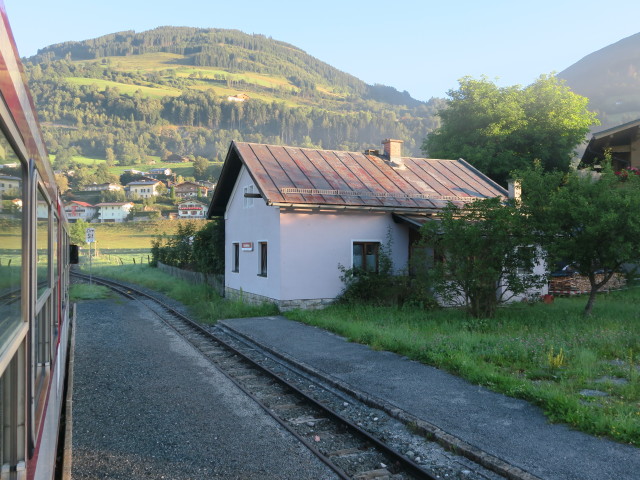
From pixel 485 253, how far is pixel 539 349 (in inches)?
163

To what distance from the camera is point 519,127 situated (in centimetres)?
3316

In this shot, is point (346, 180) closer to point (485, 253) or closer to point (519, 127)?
point (485, 253)

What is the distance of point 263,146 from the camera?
20.3 meters

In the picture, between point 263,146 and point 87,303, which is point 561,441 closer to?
point 263,146

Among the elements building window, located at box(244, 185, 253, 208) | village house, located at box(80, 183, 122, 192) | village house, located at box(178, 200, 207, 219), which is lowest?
building window, located at box(244, 185, 253, 208)

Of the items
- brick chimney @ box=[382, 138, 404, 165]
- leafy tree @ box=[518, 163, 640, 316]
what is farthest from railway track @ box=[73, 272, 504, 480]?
brick chimney @ box=[382, 138, 404, 165]

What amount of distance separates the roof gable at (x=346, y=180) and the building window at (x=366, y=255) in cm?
147

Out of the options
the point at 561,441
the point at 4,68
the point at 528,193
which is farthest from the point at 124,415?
the point at 528,193

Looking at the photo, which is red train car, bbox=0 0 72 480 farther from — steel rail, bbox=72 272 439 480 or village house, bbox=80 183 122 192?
village house, bbox=80 183 122 192

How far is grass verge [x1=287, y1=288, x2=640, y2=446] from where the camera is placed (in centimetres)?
623

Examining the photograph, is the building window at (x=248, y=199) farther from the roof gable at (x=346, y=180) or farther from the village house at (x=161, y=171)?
the village house at (x=161, y=171)

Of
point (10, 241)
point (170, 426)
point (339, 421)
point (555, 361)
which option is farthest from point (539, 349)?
point (10, 241)

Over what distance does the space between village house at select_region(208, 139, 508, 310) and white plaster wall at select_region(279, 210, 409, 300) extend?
0.03 metres

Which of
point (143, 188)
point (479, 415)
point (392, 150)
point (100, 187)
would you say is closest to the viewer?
point (479, 415)
